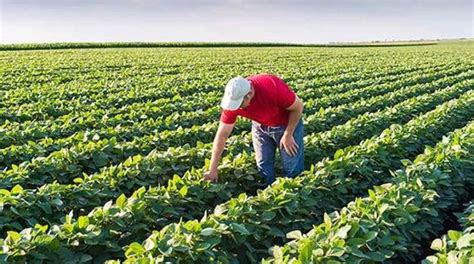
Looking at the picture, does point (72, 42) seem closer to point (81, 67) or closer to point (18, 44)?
point (18, 44)

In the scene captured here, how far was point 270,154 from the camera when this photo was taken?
5586mm

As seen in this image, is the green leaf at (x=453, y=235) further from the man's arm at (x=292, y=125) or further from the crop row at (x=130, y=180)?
the crop row at (x=130, y=180)

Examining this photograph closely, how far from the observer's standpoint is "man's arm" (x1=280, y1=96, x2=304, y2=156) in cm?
509

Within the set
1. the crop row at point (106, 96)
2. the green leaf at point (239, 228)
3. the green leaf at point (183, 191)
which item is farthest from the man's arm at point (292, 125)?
the crop row at point (106, 96)

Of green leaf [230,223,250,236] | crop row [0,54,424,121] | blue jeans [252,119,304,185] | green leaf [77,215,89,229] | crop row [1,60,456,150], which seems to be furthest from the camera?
crop row [0,54,424,121]

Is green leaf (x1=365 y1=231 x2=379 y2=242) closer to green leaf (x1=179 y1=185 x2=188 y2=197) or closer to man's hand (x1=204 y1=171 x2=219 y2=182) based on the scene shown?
green leaf (x1=179 y1=185 x2=188 y2=197)

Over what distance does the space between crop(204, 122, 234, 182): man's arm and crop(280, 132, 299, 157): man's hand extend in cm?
53

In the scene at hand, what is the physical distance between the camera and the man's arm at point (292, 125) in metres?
5.09

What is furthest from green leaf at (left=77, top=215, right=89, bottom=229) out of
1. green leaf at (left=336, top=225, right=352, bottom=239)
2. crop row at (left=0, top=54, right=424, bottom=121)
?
crop row at (left=0, top=54, right=424, bottom=121)

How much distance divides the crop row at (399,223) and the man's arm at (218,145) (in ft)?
4.12

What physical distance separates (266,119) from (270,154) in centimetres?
49

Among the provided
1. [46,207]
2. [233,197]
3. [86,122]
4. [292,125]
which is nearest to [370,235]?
[292,125]

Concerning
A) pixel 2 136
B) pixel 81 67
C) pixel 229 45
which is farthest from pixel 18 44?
pixel 2 136

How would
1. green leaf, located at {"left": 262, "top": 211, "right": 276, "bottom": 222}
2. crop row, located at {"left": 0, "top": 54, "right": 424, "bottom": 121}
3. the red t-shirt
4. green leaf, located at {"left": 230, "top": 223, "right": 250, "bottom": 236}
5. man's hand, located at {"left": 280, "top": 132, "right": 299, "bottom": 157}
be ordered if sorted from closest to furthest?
green leaf, located at {"left": 230, "top": 223, "right": 250, "bottom": 236} → green leaf, located at {"left": 262, "top": 211, "right": 276, "bottom": 222} → the red t-shirt → man's hand, located at {"left": 280, "top": 132, "right": 299, "bottom": 157} → crop row, located at {"left": 0, "top": 54, "right": 424, "bottom": 121}
